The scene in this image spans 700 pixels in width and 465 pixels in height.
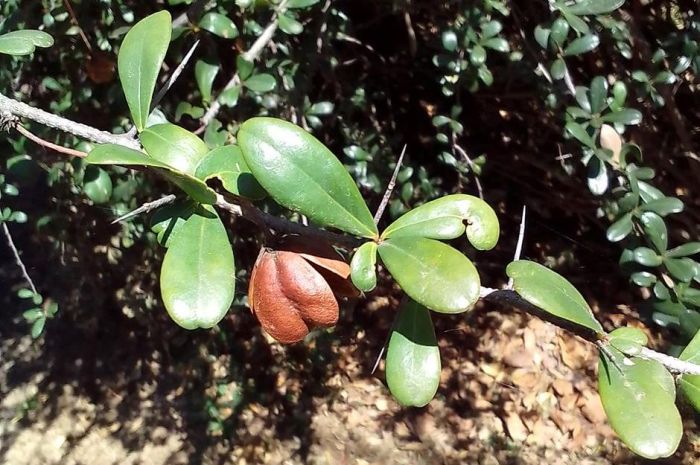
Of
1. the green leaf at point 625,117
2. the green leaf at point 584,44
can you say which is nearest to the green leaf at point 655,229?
the green leaf at point 625,117

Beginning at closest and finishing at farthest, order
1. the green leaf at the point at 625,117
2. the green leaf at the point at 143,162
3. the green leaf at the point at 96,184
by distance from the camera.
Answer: the green leaf at the point at 143,162 < the green leaf at the point at 96,184 < the green leaf at the point at 625,117

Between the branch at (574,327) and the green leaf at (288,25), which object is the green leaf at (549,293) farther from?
the green leaf at (288,25)

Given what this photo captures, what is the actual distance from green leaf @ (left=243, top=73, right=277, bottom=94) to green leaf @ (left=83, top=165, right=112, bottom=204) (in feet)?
1.02

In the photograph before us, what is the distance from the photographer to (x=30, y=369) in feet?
8.21

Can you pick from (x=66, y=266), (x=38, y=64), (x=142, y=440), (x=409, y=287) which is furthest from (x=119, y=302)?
(x=409, y=287)

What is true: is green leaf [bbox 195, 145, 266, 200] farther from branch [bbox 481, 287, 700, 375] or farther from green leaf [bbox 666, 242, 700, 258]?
green leaf [bbox 666, 242, 700, 258]

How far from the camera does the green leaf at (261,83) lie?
1.29 metres

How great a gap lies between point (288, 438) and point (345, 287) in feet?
5.93

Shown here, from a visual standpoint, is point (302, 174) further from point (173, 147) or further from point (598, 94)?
point (598, 94)

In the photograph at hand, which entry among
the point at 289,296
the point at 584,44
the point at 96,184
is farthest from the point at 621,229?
the point at 96,184

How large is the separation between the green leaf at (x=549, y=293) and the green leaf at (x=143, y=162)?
312 mm

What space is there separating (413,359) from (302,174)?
23 centimetres

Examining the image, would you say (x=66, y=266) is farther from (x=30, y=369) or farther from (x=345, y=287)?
(x=345, y=287)

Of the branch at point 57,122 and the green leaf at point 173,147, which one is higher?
the branch at point 57,122
